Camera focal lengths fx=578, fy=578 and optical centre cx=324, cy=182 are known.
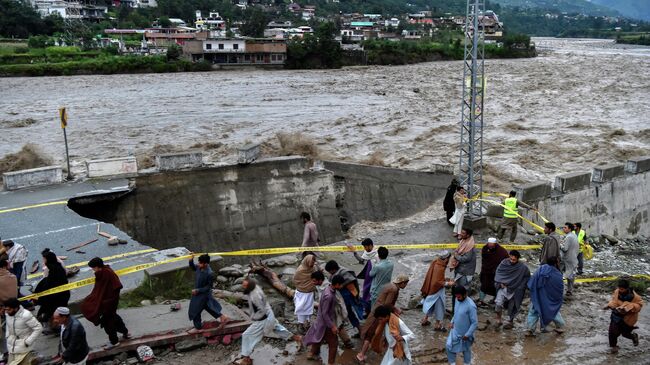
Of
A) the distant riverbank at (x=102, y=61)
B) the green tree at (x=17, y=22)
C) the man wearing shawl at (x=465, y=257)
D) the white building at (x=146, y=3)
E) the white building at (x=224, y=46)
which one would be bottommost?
the man wearing shawl at (x=465, y=257)

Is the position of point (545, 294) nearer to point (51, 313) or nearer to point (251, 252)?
point (251, 252)

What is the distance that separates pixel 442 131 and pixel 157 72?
43.6 m

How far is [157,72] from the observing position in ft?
231

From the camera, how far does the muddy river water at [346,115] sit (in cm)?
3375

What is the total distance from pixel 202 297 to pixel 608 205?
14.9m

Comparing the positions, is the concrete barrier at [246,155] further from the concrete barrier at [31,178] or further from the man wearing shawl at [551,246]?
the man wearing shawl at [551,246]

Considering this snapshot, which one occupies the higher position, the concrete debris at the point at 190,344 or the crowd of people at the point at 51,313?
the crowd of people at the point at 51,313

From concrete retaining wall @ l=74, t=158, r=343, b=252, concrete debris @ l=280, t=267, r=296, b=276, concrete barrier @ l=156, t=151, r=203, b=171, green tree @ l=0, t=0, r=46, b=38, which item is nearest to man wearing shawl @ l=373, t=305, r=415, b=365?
concrete debris @ l=280, t=267, r=296, b=276

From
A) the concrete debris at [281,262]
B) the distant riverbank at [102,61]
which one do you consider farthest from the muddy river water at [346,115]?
the concrete debris at [281,262]

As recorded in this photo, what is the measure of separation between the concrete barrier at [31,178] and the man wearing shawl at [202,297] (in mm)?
9931

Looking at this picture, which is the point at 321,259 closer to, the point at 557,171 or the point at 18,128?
the point at 557,171

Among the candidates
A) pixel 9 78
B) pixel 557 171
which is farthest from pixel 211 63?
pixel 557 171

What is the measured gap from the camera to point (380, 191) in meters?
20.9

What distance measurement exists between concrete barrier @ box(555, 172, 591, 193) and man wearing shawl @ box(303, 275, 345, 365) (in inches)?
469
